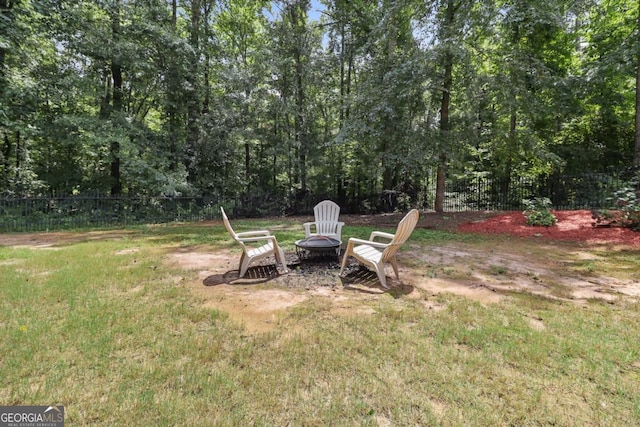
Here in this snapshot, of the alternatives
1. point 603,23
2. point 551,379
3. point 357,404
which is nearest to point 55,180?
point 357,404

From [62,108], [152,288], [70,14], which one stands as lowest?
[152,288]

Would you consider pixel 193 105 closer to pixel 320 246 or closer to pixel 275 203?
pixel 275 203

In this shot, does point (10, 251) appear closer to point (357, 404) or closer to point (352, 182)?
point (357, 404)

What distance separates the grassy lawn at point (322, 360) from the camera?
1628 mm

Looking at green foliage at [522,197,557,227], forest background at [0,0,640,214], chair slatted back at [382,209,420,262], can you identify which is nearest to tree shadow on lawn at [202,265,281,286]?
chair slatted back at [382,209,420,262]

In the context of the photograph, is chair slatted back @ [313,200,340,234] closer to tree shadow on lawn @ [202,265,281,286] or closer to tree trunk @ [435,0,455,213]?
tree shadow on lawn @ [202,265,281,286]

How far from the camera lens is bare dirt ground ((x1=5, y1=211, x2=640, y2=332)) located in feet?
10.5

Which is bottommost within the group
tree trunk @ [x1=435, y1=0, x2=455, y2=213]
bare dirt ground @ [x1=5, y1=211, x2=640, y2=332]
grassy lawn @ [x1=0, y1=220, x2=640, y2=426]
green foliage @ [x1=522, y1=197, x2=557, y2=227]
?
grassy lawn @ [x1=0, y1=220, x2=640, y2=426]

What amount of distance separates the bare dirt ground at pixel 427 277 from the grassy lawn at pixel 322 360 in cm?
16

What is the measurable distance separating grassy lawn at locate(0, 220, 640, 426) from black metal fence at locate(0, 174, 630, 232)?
6.45m

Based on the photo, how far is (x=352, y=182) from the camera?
14586 mm

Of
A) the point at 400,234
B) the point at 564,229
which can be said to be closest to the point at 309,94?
the point at 564,229

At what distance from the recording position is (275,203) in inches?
480

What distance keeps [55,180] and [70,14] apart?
640 cm
